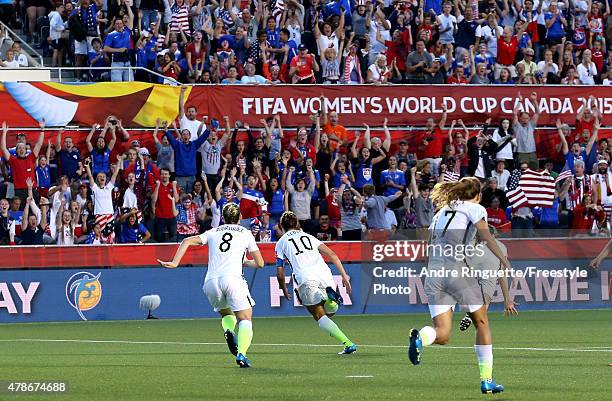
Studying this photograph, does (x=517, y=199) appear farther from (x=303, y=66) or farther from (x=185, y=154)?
(x=185, y=154)

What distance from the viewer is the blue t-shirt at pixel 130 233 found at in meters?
26.3

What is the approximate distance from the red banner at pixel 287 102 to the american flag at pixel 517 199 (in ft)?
10.3

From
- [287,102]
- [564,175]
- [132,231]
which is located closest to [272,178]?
[287,102]

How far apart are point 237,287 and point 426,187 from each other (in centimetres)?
1347

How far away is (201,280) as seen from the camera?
26.0 meters

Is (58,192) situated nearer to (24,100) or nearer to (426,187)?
(24,100)

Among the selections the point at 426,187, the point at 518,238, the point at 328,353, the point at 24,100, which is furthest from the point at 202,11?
the point at 328,353

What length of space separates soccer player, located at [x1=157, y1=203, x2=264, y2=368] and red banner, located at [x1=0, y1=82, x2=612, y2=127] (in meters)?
13.9

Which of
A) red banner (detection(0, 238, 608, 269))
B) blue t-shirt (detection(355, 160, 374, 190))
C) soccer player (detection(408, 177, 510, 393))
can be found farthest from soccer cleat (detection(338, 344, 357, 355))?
blue t-shirt (detection(355, 160, 374, 190))

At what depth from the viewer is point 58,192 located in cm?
2584

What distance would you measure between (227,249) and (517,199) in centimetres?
1458

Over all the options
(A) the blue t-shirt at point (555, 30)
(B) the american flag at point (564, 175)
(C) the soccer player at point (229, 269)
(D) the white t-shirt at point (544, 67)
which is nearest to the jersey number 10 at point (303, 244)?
(C) the soccer player at point (229, 269)

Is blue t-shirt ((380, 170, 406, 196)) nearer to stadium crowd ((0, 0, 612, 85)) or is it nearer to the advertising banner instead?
the advertising banner

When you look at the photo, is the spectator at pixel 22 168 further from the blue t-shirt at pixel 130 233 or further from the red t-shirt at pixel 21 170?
the blue t-shirt at pixel 130 233
